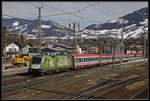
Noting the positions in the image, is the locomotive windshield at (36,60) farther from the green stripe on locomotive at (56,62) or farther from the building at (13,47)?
the building at (13,47)

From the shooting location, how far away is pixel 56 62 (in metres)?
41.3

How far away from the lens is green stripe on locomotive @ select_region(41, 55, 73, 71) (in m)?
38.4

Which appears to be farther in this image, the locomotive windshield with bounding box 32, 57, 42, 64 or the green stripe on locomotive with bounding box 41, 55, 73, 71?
the green stripe on locomotive with bounding box 41, 55, 73, 71

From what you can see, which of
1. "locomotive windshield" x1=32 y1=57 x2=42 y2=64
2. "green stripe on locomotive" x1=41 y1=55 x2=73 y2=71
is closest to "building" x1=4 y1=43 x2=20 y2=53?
"green stripe on locomotive" x1=41 y1=55 x2=73 y2=71

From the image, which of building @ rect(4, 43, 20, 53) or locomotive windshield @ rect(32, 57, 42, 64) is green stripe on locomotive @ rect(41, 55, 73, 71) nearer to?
locomotive windshield @ rect(32, 57, 42, 64)

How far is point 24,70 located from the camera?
4628cm

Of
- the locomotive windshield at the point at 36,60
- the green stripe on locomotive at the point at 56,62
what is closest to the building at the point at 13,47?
the green stripe on locomotive at the point at 56,62

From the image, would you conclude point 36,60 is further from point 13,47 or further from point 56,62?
point 13,47

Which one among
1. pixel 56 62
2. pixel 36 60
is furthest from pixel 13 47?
pixel 36 60

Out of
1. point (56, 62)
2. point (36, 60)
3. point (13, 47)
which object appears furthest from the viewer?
point (13, 47)

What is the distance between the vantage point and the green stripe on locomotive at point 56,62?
38.4 meters

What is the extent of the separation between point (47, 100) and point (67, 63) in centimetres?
2555

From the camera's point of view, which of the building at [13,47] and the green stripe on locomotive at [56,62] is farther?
the building at [13,47]

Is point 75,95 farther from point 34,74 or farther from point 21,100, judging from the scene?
point 34,74
